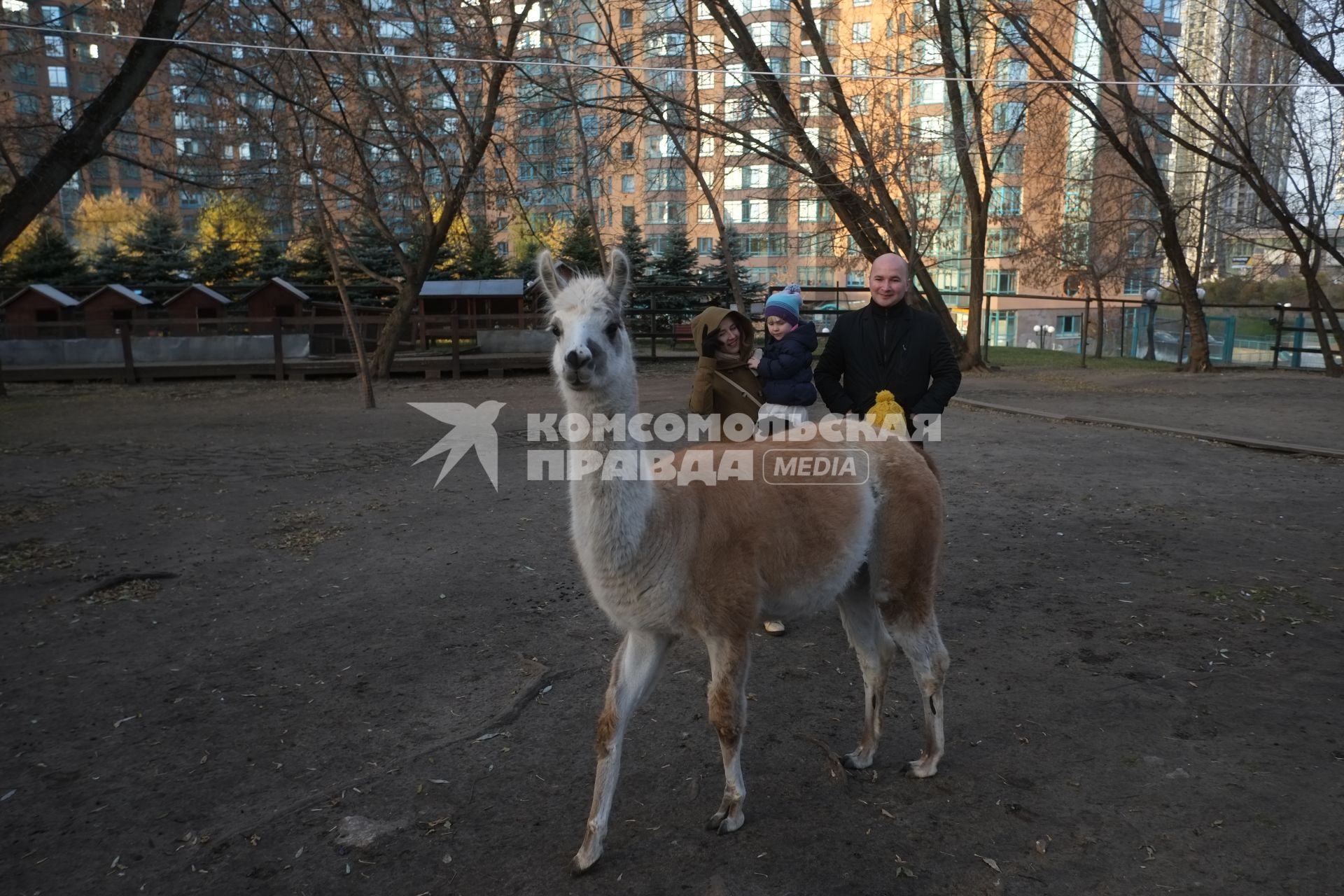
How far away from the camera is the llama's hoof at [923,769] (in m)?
3.44

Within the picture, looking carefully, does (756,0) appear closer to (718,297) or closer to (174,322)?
(718,297)

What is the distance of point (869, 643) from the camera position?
146 inches

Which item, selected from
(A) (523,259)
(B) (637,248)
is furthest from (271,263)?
(B) (637,248)

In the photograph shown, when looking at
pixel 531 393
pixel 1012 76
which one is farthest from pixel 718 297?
pixel 1012 76

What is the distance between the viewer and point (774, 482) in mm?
3461

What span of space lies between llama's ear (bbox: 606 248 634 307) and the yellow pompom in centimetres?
145

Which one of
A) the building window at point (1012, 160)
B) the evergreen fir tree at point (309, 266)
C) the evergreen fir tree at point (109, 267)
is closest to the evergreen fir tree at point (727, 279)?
the building window at point (1012, 160)

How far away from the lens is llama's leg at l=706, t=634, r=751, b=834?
299 centimetres

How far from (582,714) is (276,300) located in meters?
26.8

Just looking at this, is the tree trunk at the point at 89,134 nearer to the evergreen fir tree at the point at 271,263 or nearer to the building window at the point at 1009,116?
the building window at the point at 1009,116

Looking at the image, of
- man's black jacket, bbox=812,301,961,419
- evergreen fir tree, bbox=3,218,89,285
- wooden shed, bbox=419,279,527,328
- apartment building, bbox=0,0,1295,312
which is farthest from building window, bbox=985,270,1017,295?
man's black jacket, bbox=812,301,961,419

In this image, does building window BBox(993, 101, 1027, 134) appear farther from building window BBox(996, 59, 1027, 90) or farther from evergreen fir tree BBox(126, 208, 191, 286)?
evergreen fir tree BBox(126, 208, 191, 286)

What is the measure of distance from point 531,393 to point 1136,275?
3032 centimetres

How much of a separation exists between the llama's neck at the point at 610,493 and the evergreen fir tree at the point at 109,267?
40.7 metres
